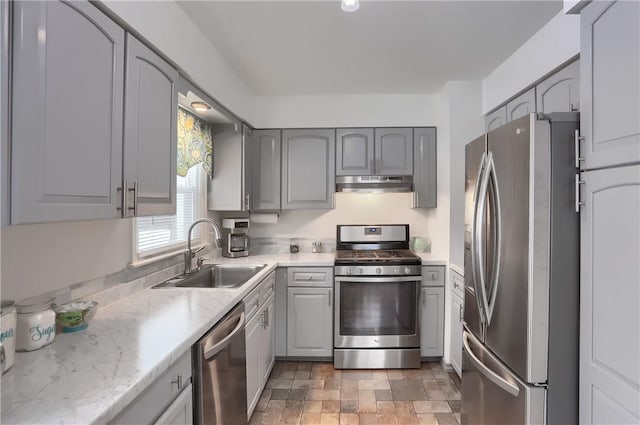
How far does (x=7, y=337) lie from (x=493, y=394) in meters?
1.94

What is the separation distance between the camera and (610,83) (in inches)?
44.4

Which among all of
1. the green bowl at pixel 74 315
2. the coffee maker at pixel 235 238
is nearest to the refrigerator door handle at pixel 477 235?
the green bowl at pixel 74 315

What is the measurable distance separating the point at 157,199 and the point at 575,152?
5.90ft

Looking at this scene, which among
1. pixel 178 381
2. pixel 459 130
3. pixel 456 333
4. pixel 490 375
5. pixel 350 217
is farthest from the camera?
pixel 350 217

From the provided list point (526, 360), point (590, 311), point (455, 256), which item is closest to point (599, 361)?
point (590, 311)

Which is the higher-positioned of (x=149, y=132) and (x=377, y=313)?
(x=149, y=132)

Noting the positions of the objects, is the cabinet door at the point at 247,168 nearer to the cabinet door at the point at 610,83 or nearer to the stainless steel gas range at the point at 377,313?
the stainless steel gas range at the point at 377,313

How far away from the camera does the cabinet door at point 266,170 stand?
3299 mm

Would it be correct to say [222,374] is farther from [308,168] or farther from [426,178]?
[426,178]

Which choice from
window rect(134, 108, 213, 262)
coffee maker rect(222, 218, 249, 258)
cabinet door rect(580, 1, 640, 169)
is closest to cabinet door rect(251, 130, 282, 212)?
coffee maker rect(222, 218, 249, 258)

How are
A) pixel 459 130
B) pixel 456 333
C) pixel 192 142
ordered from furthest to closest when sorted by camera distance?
pixel 459 130, pixel 456 333, pixel 192 142

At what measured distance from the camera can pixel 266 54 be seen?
7.86 feet

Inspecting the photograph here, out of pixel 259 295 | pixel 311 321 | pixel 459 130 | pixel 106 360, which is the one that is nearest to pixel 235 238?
pixel 259 295

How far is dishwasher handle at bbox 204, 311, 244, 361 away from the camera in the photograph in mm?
1437
